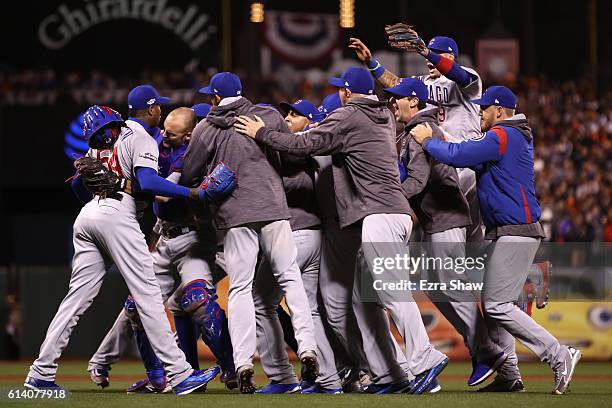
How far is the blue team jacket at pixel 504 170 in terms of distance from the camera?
859cm

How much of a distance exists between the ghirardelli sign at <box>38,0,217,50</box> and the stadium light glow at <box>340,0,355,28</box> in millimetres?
3289

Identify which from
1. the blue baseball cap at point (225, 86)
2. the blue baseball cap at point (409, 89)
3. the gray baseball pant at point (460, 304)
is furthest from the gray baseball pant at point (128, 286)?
the blue baseball cap at point (409, 89)

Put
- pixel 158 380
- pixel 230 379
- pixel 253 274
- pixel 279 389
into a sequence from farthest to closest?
pixel 230 379
pixel 158 380
pixel 279 389
pixel 253 274

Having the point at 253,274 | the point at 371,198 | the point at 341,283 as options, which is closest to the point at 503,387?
the point at 341,283

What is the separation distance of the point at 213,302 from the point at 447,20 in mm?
20218

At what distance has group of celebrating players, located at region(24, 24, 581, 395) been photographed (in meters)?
8.33

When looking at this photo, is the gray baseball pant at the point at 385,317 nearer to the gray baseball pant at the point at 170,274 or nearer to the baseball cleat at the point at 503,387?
the baseball cleat at the point at 503,387

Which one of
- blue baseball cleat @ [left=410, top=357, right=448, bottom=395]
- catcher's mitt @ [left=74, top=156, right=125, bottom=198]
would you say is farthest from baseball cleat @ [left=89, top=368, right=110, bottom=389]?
blue baseball cleat @ [left=410, top=357, right=448, bottom=395]

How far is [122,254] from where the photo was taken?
8305mm

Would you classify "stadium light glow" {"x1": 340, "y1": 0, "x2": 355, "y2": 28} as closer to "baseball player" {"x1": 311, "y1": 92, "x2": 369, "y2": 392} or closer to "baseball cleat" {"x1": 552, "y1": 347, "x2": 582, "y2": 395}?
"baseball player" {"x1": 311, "y1": 92, "x2": 369, "y2": 392}

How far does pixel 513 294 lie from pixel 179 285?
277 cm

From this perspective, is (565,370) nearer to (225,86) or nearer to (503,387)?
(503,387)

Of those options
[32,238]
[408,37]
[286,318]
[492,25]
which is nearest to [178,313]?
[286,318]

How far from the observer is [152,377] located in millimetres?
8992
